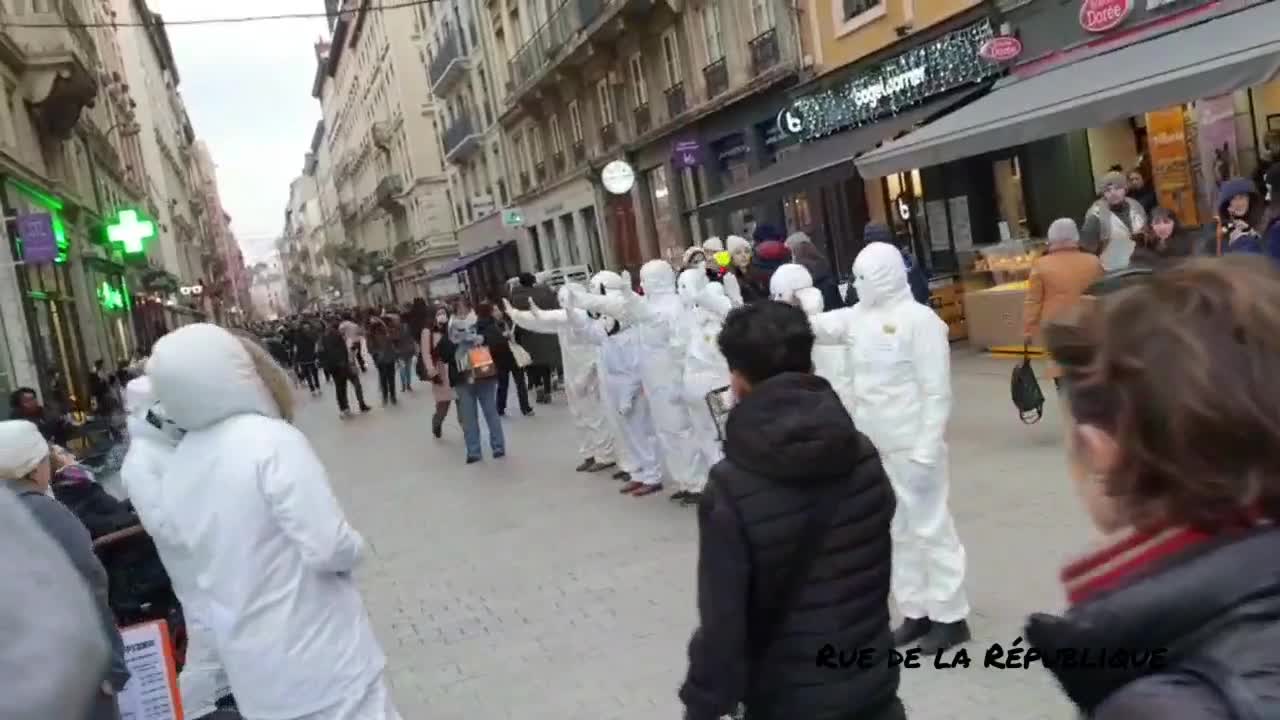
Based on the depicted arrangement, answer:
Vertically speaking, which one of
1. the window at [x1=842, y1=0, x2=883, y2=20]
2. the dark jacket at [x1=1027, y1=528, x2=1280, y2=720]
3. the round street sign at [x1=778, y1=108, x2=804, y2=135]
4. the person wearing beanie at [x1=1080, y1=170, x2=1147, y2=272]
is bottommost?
the dark jacket at [x1=1027, y1=528, x2=1280, y2=720]

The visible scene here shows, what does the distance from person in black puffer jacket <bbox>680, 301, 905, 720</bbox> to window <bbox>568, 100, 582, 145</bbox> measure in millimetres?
29482

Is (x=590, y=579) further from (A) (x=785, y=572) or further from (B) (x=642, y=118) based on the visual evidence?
(B) (x=642, y=118)

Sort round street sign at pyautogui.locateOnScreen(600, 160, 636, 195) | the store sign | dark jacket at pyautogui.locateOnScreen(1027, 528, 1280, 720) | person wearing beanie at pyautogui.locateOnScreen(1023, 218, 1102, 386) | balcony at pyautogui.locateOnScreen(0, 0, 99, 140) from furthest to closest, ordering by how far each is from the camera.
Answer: round street sign at pyautogui.locateOnScreen(600, 160, 636, 195)
balcony at pyautogui.locateOnScreen(0, 0, 99, 140)
the store sign
person wearing beanie at pyautogui.locateOnScreen(1023, 218, 1102, 386)
dark jacket at pyautogui.locateOnScreen(1027, 528, 1280, 720)

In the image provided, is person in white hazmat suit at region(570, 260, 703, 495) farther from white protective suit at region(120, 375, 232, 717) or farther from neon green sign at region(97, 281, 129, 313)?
neon green sign at region(97, 281, 129, 313)

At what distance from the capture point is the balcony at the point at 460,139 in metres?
42.9

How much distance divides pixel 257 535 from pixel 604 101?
88.8 ft

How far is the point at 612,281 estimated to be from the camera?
31.7 ft

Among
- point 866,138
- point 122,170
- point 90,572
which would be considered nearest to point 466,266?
point 122,170

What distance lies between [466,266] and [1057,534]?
37.6m

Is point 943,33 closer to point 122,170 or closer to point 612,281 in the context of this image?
point 612,281

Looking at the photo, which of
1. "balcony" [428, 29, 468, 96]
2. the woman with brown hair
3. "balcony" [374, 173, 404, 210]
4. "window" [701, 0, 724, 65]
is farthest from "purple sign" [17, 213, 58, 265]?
"balcony" [374, 173, 404, 210]

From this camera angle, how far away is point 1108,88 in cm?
1055

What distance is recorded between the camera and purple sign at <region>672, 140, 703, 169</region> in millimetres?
22828

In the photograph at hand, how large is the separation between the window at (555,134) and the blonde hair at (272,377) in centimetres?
3046
